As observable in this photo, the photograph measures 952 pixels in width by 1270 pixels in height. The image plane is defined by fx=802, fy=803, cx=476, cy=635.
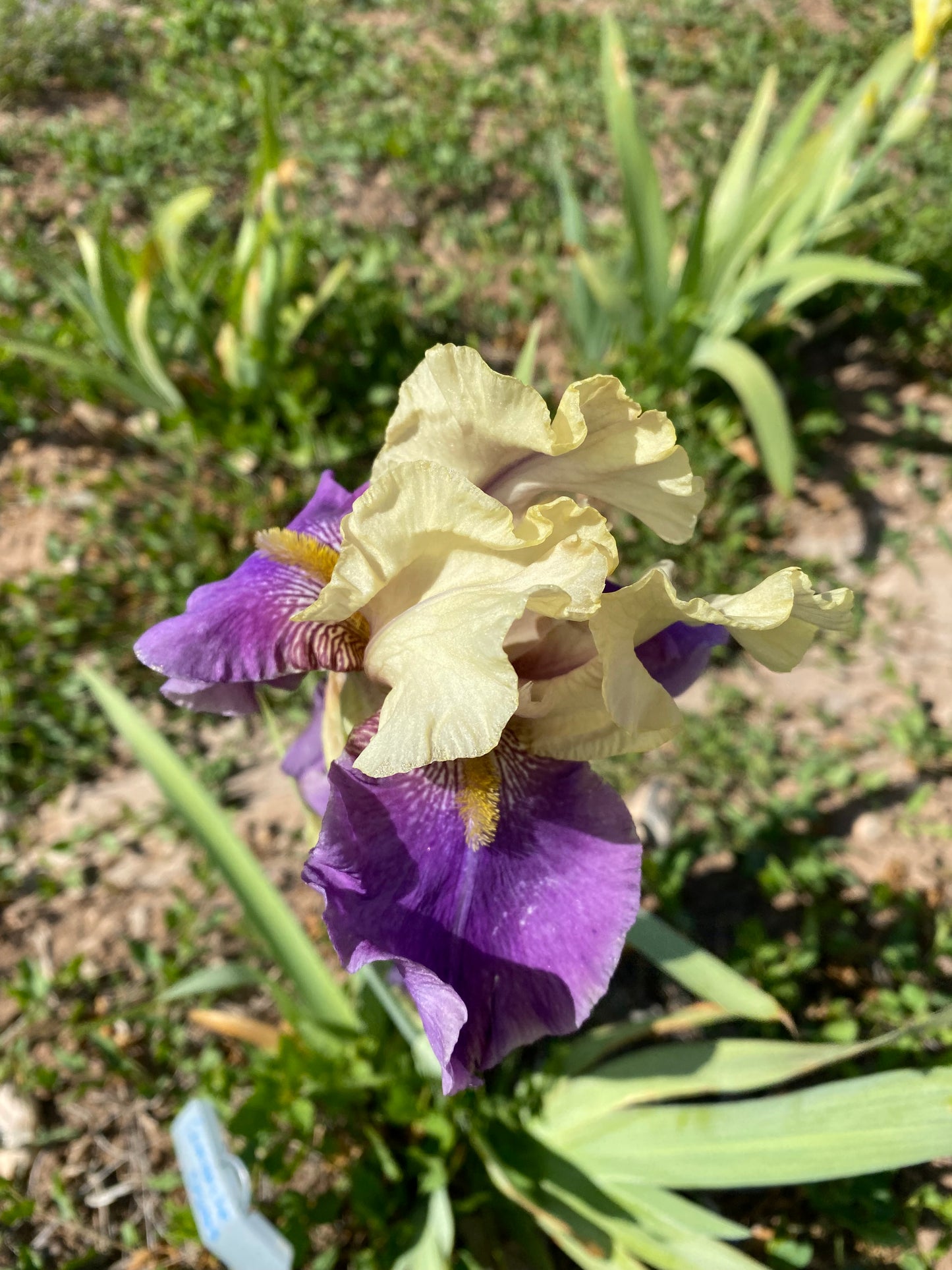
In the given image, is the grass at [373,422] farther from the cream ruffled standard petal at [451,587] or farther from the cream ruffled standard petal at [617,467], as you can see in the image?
the cream ruffled standard petal at [617,467]

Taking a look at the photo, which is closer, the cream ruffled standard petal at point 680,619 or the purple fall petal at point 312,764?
the cream ruffled standard petal at point 680,619

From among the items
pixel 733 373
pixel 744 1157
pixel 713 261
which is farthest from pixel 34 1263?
pixel 713 261

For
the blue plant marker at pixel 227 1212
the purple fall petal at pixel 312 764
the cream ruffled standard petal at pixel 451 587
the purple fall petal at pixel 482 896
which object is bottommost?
the blue plant marker at pixel 227 1212

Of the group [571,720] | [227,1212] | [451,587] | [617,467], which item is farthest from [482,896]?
[227,1212]

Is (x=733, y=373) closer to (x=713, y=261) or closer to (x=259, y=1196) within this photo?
(x=713, y=261)

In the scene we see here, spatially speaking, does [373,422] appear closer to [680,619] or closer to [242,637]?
[242,637]

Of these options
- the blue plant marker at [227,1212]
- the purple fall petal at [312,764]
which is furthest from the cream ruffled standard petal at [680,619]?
the blue plant marker at [227,1212]

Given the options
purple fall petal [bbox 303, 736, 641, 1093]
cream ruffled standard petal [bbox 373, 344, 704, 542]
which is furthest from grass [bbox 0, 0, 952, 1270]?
cream ruffled standard petal [bbox 373, 344, 704, 542]

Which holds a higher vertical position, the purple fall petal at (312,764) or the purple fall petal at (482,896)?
the purple fall petal at (482,896)
